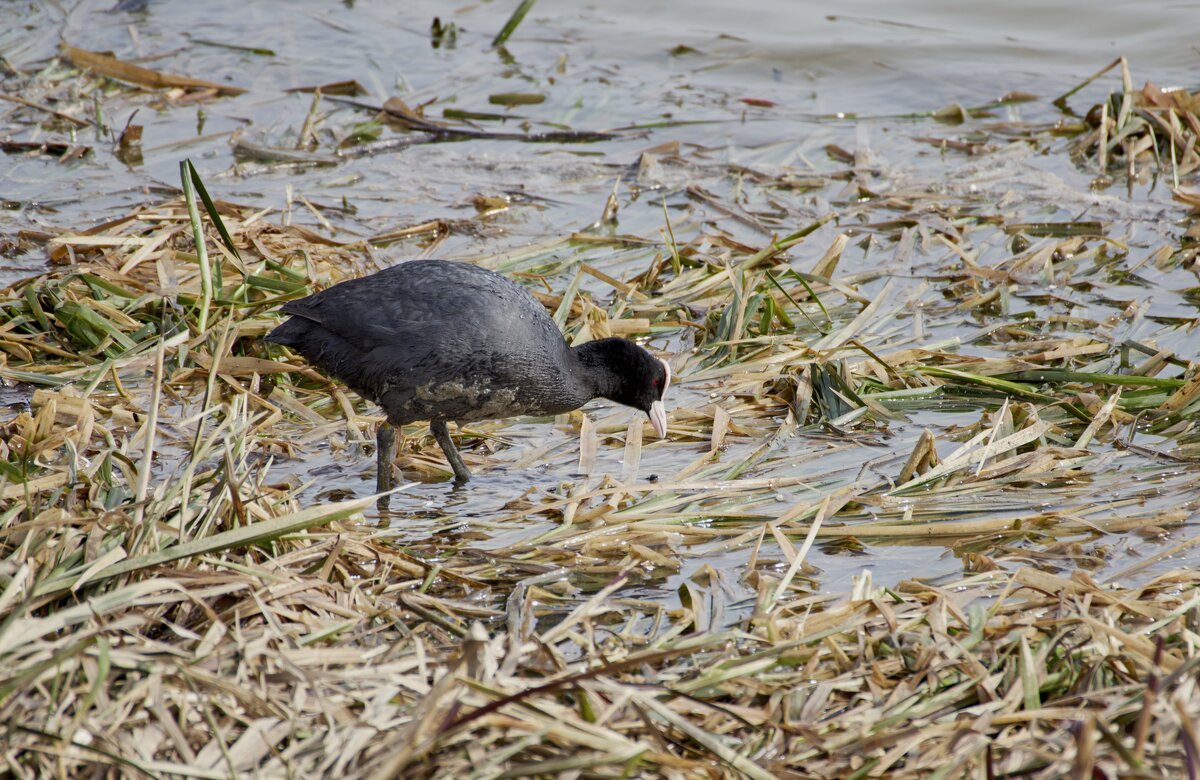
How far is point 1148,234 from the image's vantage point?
20.9 feet

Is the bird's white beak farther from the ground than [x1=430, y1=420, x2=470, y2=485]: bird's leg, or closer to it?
farther from the ground

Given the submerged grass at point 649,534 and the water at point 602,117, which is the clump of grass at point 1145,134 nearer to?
the water at point 602,117

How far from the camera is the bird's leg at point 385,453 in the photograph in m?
4.24

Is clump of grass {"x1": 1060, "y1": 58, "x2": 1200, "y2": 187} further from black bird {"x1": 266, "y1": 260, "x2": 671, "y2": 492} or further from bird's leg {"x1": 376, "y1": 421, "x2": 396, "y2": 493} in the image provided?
bird's leg {"x1": 376, "y1": 421, "x2": 396, "y2": 493}

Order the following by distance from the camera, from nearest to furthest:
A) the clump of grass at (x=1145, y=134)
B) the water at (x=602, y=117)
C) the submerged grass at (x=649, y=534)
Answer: the submerged grass at (x=649, y=534), the water at (x=602, y=117), the clump of grass at (x=1145, y=134)

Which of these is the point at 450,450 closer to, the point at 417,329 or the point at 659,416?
the point at 417,329

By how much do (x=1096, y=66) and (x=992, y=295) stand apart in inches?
171

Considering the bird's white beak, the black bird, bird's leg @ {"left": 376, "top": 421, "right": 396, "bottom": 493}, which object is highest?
the black bird

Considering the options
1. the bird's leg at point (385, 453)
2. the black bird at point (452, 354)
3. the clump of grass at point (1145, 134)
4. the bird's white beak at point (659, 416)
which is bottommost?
the bird's leg at point (385, 453)

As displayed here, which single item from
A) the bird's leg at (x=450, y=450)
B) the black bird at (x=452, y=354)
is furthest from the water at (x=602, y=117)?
the black bird at (x=452, y=354)

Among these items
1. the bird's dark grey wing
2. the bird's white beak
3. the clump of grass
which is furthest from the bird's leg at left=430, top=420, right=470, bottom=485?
the clump of grass

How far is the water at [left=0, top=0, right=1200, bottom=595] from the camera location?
460cm

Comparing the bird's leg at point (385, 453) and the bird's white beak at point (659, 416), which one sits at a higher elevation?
Answer: the bird's white beak at point (659, 416)

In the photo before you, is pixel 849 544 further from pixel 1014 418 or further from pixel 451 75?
pixel 451 75
